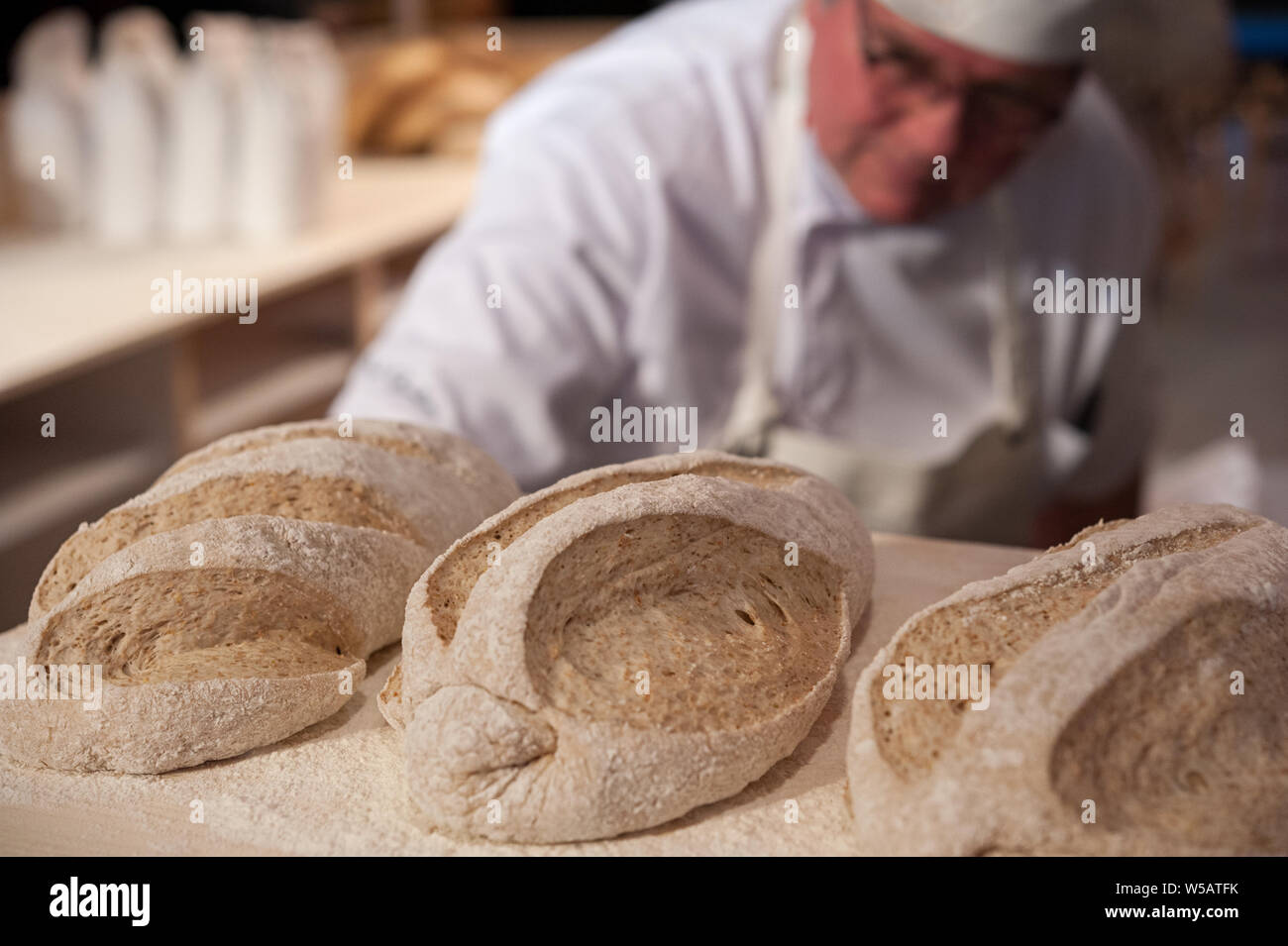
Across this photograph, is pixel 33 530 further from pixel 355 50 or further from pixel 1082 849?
pixel 355 50

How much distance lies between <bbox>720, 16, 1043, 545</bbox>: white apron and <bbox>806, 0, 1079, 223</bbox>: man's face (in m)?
0.10

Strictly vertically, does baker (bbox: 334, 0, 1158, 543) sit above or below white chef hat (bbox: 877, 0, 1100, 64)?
below

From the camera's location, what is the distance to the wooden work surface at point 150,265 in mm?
1690

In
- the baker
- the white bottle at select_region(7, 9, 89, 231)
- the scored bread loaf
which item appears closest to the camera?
the scored bread loaf

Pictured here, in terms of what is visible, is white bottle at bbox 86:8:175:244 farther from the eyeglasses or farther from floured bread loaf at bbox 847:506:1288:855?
floured bread loaf at bbox 847:506:1288:855

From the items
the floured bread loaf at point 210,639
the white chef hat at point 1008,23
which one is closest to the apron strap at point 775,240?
the white chef hat at point 1008,23

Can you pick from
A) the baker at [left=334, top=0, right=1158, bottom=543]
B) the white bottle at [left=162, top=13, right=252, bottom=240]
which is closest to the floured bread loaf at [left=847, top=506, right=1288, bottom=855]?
the baker at [left=334, top=0, right=1158, bottom=543]

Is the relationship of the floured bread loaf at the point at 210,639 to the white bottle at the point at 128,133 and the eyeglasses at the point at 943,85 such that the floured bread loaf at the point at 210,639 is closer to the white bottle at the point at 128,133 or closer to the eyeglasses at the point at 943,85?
the eyeglasses at the point at 943,85

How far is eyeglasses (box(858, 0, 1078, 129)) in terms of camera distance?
126 cm

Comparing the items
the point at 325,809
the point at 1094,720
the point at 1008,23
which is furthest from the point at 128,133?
the point at 1094,720

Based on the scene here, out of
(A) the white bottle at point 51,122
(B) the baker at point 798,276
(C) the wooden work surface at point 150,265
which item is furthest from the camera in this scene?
(A) the white bottle at point 51,122

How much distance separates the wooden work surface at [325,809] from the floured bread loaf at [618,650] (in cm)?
2

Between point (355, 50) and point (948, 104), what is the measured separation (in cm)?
252

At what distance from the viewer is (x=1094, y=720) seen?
56cm
